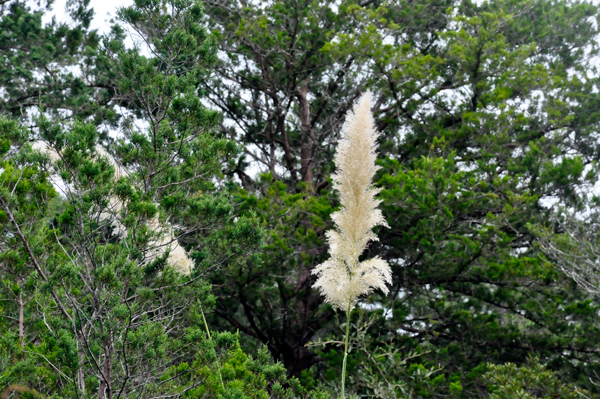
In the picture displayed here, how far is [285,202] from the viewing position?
6418 millimetres

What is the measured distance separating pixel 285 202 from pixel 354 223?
13.1ft

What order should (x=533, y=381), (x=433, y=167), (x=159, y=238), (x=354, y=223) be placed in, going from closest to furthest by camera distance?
(x=354, y=223) < (x=159, y=238) < (x=533, y=381) < (x=433, y=167)

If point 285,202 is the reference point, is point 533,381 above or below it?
below

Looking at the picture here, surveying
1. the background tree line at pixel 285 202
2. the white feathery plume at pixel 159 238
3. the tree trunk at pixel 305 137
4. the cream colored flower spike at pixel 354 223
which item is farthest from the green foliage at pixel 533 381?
the tree trunk at pixel 305 137

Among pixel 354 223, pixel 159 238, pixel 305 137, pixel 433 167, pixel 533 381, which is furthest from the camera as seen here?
pixel 305 137

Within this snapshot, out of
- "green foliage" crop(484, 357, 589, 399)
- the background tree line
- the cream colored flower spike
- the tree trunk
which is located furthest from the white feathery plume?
Result: the tree trunk

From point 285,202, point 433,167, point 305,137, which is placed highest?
point 305,137

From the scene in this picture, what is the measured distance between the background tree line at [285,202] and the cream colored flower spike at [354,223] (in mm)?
965

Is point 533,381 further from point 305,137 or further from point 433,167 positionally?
point 305,137

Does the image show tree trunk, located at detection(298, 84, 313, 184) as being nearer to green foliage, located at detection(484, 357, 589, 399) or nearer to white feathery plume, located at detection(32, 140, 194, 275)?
green foliage, located at detection(484, 357, 589, 399)

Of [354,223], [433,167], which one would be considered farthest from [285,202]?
[354,223]

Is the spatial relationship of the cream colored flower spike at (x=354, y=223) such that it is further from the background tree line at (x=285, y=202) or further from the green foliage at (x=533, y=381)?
the green foliage at (x=533, y=381)

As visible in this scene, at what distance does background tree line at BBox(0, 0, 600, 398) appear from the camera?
3348 mm

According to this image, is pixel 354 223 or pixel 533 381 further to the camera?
pixel 533 381
